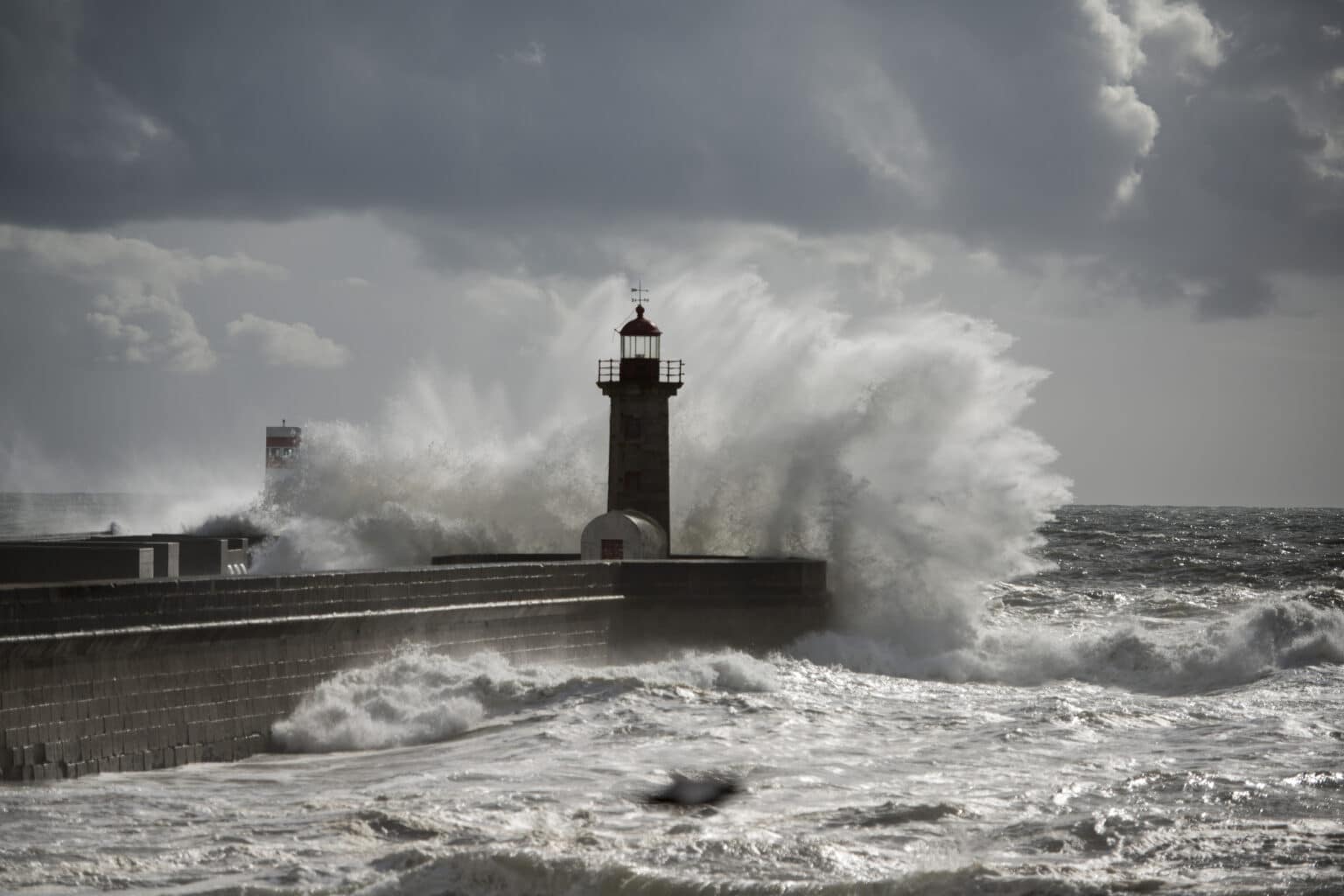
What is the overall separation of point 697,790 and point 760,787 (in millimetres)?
436

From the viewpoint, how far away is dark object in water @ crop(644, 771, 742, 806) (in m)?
9.41

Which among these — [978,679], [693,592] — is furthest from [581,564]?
[978,679]

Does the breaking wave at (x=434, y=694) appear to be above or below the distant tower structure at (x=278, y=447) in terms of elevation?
below

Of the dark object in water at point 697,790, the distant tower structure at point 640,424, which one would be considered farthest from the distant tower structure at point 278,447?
the dark object in water at point 697,790

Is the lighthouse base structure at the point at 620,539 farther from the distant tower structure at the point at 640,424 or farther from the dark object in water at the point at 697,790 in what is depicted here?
the dark object in water at the point at 697,790

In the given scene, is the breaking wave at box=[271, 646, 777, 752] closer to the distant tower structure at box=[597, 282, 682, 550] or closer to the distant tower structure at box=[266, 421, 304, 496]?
the distant tower structure at box=[597, 282, 682, 550]

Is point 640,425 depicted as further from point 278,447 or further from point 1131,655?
point 278,447

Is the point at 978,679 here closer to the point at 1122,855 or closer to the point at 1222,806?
the point at 1222,806

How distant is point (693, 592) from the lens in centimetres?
1616

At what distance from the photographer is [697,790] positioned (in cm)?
971

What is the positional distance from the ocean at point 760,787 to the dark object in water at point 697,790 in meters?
0.10

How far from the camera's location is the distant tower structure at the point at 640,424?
1900 centimetres

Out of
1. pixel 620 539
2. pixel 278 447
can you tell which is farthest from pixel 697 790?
pixel 278 447

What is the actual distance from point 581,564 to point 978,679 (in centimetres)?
505
